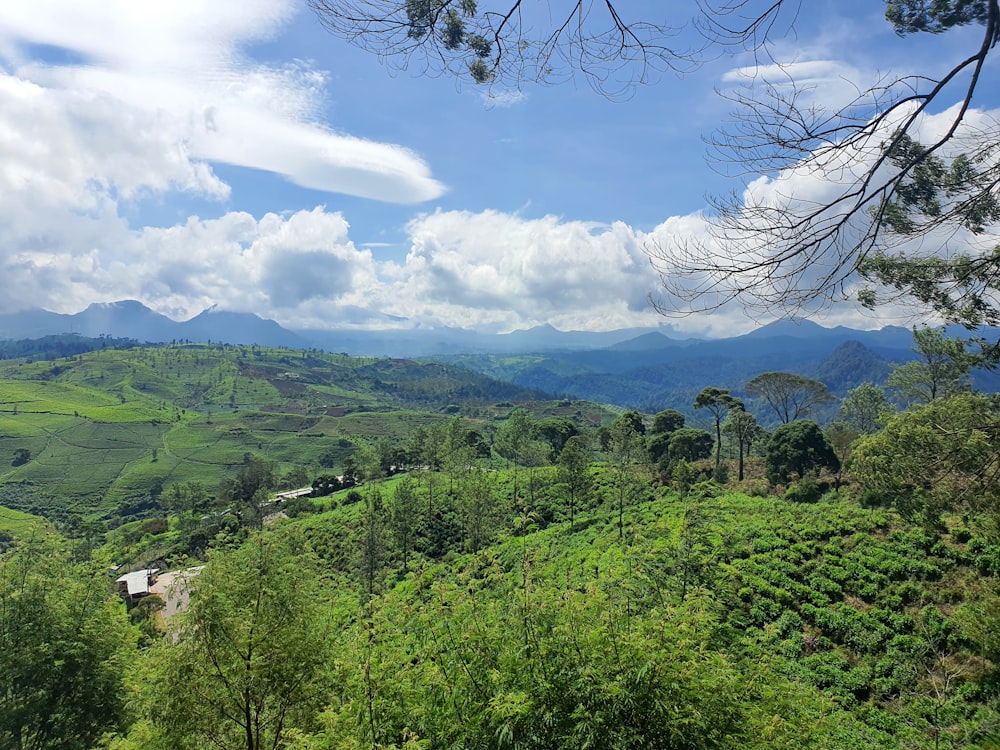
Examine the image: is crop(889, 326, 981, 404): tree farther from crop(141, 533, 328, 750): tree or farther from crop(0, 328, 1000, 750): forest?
crop(141, 533, 328, 750): tree

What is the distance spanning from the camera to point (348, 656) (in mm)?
6355

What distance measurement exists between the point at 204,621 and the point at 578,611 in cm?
577

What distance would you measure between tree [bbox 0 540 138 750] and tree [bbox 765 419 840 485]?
110 feet

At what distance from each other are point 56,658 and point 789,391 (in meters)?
49.9

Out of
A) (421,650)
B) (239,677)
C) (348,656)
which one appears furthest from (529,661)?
(239,677)

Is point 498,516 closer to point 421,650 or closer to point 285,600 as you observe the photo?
point 285,600

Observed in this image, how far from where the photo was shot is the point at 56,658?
33.4ft

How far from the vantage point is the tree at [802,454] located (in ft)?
99.1

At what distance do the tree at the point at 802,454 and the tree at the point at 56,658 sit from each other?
110 feet

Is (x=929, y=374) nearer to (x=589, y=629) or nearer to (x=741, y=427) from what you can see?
(x=741, y=427)

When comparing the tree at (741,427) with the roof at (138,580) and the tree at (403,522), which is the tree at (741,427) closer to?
the tree at (403,522)

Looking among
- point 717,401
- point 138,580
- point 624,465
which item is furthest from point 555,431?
point 138,580

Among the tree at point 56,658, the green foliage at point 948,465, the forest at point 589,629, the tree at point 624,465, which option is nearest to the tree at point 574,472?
the tree at point 624,465

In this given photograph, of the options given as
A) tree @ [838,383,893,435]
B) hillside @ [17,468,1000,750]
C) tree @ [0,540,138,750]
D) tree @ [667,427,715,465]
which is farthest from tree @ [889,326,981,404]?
tree @ [0,540,138,750]
